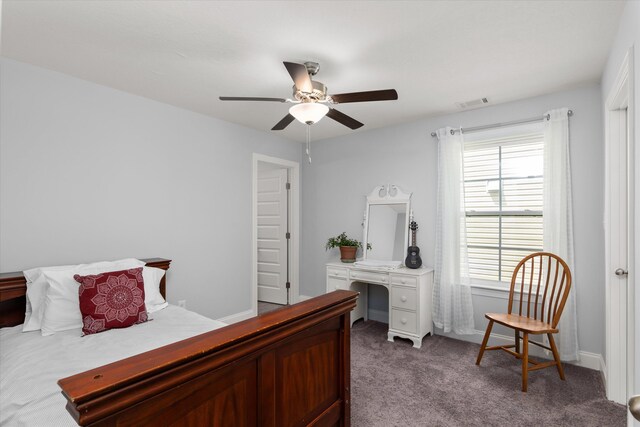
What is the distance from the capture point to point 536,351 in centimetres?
321

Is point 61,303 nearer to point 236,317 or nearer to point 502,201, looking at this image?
point 236,317

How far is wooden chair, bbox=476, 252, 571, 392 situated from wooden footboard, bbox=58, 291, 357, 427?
1714mm

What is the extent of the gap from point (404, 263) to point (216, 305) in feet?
7.31

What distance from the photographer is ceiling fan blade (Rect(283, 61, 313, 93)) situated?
2.05 metres

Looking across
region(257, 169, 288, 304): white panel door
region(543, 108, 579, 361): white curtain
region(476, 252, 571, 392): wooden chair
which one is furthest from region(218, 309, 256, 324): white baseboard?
region(543, 108, 579, 361): white curtain

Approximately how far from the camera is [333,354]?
184 centimetres

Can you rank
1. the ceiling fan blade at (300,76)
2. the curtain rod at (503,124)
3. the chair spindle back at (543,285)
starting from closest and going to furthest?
1. the ceiling fan blade at (300,76)
2. the chair spindle back at (543,285)
3. the curtain rod at (503,124)

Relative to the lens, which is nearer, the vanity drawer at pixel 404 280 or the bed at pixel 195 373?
the bed at pixel 195 373

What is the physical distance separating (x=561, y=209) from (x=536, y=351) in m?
1.36

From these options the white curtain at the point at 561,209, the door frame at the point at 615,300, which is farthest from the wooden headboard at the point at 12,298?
the white curtain at the point at 561,209

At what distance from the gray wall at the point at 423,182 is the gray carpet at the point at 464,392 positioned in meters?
0.55

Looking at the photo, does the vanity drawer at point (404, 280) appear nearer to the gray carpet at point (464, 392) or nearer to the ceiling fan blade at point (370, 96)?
the gray carpet at point (464, 392)

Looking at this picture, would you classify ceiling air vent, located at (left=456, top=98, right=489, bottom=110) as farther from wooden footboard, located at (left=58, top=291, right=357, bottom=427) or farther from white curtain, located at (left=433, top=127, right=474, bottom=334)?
wooden footboard, located at (left=58, top=291, right=357, bottom=427)

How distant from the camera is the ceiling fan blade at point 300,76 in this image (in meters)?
2.05
